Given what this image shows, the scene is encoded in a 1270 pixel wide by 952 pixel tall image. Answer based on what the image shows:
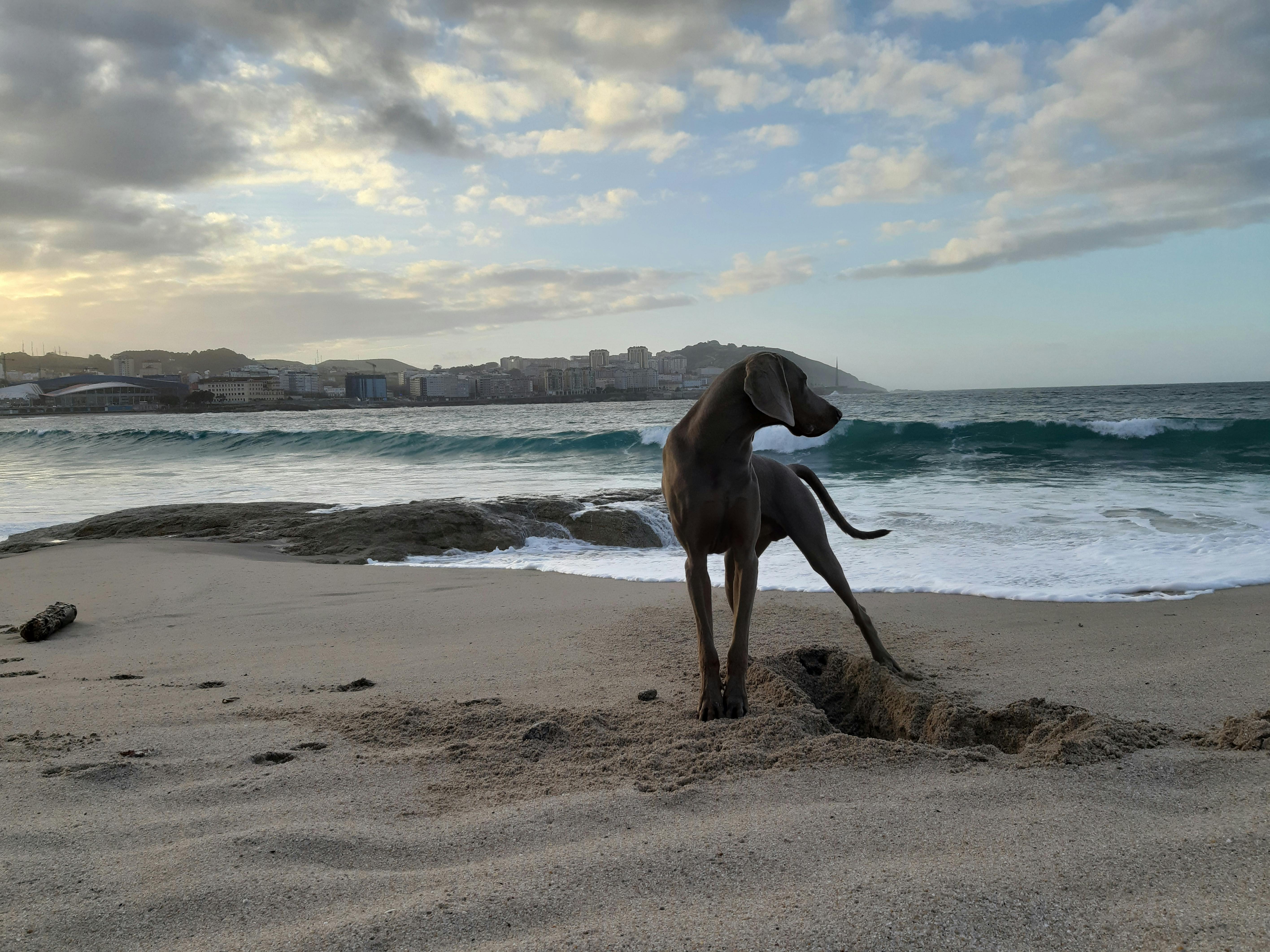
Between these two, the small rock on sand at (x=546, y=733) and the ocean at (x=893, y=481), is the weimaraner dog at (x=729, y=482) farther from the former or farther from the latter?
the ocean at (x=893, y=481)

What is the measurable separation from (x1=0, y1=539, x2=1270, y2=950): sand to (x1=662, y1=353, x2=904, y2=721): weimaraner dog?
0.30 meters

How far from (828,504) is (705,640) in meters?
1.45

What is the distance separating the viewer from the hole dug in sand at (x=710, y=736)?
2672 mm

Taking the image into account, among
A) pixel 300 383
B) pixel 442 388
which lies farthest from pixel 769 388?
pixel 300 383

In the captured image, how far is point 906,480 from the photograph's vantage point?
50.3ft

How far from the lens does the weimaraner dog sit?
309 cm

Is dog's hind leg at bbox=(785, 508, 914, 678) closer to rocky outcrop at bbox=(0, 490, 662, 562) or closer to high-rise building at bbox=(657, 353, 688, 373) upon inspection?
rocky outcrop at bbox=(0, 490, 662, 562)

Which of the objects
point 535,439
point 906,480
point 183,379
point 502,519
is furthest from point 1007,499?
point 183,379

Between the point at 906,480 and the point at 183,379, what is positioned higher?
the point at 183,379

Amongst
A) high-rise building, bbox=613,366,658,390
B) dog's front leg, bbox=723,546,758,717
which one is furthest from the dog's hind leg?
high-rise building, bbox=613,366,658,390

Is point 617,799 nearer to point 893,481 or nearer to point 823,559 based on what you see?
point 823,559

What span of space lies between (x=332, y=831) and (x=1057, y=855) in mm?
1952

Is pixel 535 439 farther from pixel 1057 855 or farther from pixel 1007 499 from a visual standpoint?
pixel 1057 855

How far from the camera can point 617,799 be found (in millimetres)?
2453
